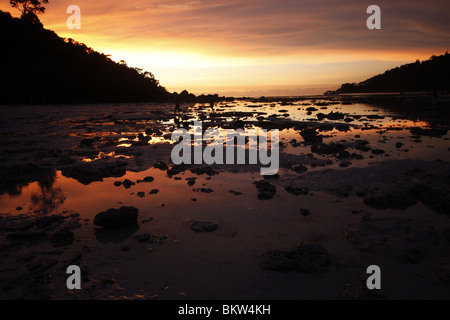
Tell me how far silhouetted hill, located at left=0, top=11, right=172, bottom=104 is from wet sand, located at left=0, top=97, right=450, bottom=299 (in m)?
65.4

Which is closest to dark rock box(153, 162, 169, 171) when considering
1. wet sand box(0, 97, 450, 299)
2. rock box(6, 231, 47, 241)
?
wet sand box(0, 97, 450, 299)

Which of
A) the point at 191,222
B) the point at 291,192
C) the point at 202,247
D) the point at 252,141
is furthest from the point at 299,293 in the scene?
the point at 252,141

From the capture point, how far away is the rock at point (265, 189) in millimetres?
8859

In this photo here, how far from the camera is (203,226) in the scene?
6.88 meters

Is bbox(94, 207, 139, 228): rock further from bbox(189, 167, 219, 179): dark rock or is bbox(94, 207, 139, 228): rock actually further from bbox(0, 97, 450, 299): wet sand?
bbox(189, 167, 219, 179): dark rock

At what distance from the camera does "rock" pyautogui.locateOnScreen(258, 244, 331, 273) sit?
514 cm

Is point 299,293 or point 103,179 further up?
point 103,179

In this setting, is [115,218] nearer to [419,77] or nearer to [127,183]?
[127,183]

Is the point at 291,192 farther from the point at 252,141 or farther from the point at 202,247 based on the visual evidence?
the point at 252,141

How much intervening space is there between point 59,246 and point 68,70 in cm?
8939

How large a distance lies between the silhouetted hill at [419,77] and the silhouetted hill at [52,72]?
123 meters

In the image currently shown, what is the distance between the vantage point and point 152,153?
15.8 meters

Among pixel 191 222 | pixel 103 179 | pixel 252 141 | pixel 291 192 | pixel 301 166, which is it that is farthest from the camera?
pixel 252 141

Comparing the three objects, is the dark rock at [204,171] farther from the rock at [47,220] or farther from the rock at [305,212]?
the rock at [47,220]
